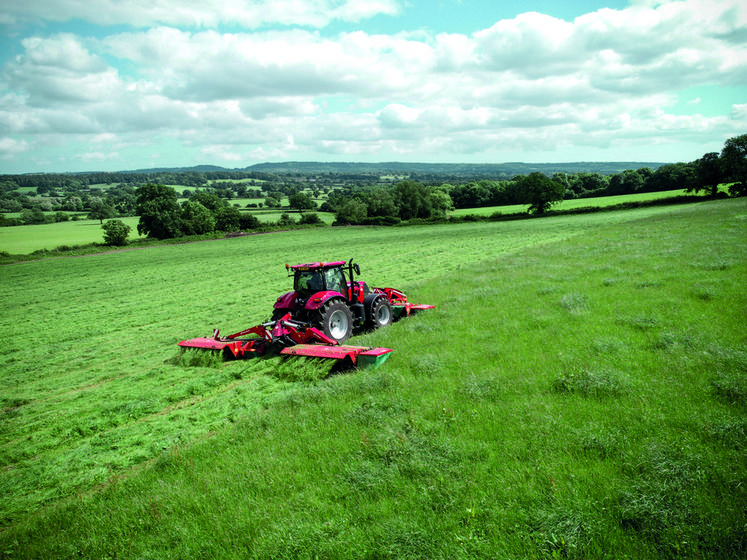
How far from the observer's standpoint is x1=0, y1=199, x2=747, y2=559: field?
4348 millimetres

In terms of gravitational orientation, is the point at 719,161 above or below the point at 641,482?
above

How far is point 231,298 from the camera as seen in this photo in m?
21.1

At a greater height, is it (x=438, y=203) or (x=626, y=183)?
(x=626, y=183)

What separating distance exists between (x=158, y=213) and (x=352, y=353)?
66486 millimetres

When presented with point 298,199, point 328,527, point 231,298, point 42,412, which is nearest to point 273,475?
point 328,527

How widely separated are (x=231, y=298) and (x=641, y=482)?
19450 millimetres

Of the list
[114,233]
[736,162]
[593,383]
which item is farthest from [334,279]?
[736,162]

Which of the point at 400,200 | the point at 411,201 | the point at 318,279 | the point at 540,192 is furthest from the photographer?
the point at 400,200

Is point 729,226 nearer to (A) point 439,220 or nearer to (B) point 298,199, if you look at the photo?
(A) point 439,220

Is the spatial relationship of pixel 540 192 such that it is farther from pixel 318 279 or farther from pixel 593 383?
pixel 593 383

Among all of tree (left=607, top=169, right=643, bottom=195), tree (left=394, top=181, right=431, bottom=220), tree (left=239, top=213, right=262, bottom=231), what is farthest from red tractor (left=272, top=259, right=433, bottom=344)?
tree (left=607, top=169, right=643, bottom=195)

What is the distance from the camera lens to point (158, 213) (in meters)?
65.3

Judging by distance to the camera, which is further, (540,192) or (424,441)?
(540,192)

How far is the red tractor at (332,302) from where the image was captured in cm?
1120
